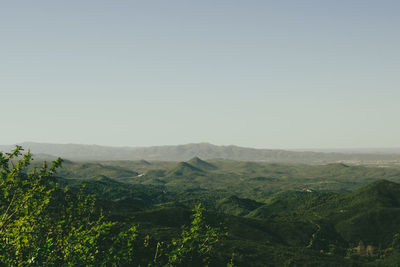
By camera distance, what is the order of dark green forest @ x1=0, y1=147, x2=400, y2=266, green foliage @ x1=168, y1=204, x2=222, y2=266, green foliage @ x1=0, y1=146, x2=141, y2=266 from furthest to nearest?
green foliage @ x1=168, y1=204, x2=222, y2=266, dark green forest @ x1=0, y1=147, x2=400, y2=266, green foliage @ x1=0, y1=146, x2=141, y2=266

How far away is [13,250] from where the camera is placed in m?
16.6

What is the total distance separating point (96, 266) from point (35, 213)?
5640 millimetres

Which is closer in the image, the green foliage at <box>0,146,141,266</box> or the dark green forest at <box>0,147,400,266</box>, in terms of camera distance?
the green foliage at <box>0,146,141,266</box>

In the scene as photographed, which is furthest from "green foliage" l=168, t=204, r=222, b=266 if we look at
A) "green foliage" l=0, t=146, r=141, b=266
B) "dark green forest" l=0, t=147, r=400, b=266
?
"green foliage" l=0, t=146, r=141, b=266

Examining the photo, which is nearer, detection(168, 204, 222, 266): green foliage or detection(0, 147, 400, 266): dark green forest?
detection(0, 147, 400, 266): dark green forest

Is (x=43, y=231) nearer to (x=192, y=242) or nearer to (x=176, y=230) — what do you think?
(x=192, y=242)

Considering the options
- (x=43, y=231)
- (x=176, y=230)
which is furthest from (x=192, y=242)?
(x=176, y=230)

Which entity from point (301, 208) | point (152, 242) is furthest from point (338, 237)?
point (152, 242)

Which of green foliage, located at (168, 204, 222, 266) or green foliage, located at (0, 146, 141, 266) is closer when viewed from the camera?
green foliage, located at (0, 146, 141, 266)

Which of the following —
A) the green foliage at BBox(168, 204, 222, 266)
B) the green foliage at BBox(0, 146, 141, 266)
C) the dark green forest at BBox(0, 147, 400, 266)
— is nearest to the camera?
the green foliage at BBox(0, 146, 141, 266)

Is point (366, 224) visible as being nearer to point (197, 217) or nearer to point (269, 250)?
point (269, 250)

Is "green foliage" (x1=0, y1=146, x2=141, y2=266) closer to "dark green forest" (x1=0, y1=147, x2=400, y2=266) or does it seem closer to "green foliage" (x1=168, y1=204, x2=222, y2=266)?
"dark green forest" (x1=0, y1=147, x2=400, y2=266)

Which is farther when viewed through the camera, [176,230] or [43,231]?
[176,230]

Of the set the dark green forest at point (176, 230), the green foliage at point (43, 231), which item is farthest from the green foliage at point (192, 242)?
the green foliage at point (43, 231)
